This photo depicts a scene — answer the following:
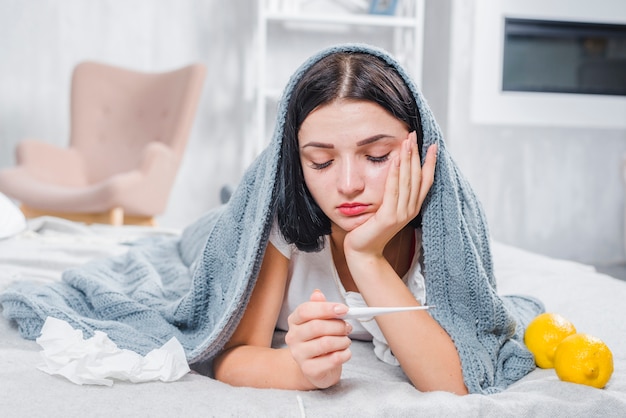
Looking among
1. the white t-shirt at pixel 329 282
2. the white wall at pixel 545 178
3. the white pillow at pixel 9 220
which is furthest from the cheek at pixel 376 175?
the white wall at pixel 545 178

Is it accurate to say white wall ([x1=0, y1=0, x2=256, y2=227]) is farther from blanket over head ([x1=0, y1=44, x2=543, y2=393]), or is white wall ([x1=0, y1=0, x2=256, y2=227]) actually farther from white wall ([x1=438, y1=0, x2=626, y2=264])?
blanket over head ([x1=0, y1=44, x2=543, y2=393])

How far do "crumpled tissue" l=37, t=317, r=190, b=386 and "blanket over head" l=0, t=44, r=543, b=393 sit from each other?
66mm

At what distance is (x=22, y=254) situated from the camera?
5.57 feet

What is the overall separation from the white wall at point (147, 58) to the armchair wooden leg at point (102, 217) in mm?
1011

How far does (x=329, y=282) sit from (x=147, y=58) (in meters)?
3.67

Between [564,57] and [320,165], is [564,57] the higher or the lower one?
the higher one

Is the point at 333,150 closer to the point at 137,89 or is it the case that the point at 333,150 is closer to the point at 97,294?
the point at 97,294

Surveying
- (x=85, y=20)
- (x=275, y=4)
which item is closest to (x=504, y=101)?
(x=275, y=4)

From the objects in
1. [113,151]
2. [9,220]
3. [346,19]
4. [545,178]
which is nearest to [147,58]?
[113,151]

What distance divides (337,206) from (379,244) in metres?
0.08

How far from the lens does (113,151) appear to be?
395 centimetres

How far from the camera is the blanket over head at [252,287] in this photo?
3.30 ft

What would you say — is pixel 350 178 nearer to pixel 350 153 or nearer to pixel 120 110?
pixel 350 153

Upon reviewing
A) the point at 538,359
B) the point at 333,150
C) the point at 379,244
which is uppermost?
the point at 333,150
